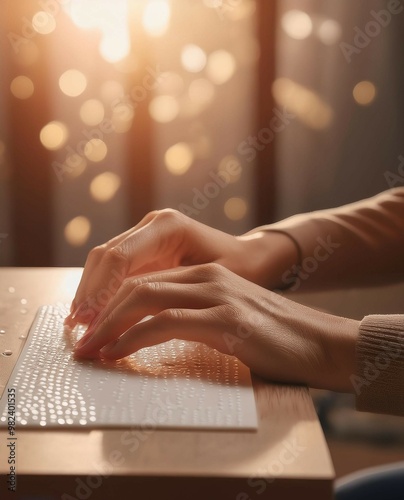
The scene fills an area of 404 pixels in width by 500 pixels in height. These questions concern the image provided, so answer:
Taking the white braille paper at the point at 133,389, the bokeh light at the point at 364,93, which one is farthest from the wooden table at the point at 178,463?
the bokeh light at the point at 364,93

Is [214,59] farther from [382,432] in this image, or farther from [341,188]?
[382,432]

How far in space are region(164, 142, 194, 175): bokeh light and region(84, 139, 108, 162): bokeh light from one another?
0.15m

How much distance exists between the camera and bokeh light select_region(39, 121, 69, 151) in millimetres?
1728

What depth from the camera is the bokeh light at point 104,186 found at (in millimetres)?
1760

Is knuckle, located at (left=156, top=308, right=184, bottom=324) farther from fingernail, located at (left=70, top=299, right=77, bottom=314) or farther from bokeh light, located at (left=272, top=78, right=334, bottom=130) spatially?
bokeh light, located at (left=272, top=78, right=334, bottom=130)

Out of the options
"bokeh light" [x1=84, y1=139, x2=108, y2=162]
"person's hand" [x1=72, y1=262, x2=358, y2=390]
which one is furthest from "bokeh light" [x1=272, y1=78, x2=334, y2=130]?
"person's hand" [x1=72, y1=262, x2=358, y2=390]

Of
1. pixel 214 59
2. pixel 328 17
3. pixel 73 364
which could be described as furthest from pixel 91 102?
pixel 73 364

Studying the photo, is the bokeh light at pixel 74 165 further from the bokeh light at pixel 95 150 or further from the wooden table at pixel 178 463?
the wooden table at pixel 178 463

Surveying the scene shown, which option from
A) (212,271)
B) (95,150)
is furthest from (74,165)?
(212,271)

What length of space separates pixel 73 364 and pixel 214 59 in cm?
122

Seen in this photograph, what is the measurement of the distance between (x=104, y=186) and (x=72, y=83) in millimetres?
252

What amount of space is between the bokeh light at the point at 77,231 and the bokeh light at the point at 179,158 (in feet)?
0.80

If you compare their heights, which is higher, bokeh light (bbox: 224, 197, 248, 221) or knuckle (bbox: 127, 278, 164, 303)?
knuckle (bbox: 127, 278, 164, 303)

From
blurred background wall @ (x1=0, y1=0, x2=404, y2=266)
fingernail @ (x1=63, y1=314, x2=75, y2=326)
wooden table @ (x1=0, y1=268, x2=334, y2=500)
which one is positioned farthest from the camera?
blurred background wall @ (x1=0, y1=0, x2=404, y2=266)
